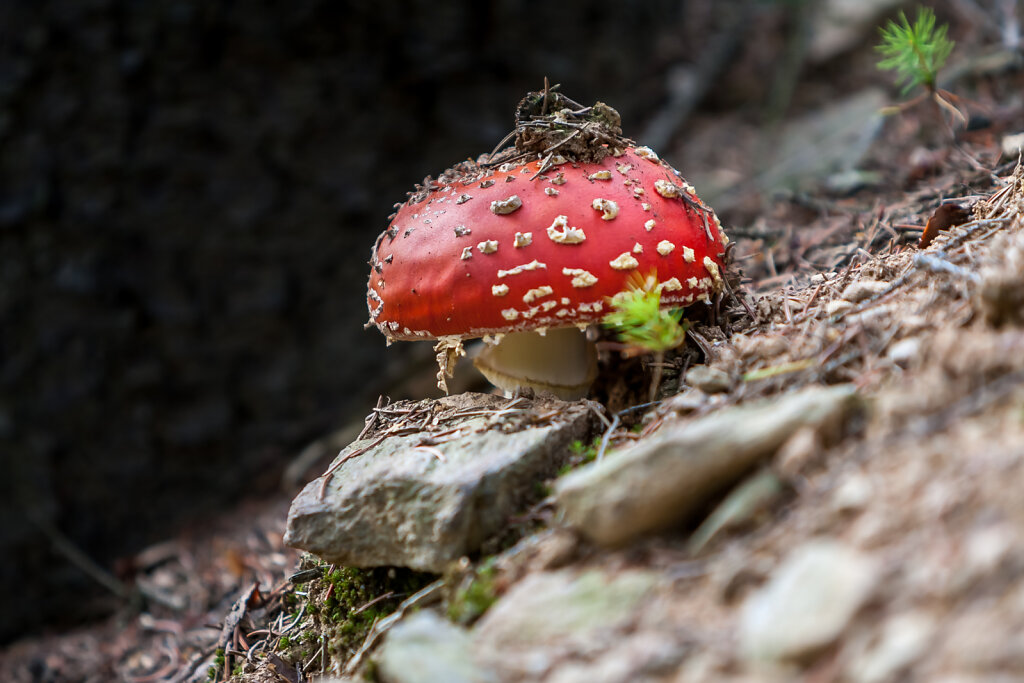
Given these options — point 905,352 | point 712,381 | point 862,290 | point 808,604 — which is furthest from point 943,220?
point 808,604

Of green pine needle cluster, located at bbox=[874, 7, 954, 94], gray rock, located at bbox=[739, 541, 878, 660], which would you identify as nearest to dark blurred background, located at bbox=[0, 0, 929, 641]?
green pine needle cluster, located at bbox=[874, 7, 954, 94]

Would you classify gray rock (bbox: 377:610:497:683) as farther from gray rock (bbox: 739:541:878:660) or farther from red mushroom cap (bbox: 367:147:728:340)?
red mushroom cap (bbox: 367:147:728:340)

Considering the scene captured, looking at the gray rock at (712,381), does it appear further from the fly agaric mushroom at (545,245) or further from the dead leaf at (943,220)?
the dead leaf at (943,220)

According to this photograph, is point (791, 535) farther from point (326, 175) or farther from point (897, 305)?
point (326, 175)

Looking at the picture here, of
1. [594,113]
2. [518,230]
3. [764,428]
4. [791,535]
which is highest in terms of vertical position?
[594,113]

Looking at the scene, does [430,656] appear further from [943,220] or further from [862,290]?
[943,220]

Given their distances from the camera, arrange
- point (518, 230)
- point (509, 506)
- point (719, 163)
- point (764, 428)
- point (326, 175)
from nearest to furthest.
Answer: point (764, 428)
point (509, 506)
point (518, 230)
point (326, 175)
point (719, 163)

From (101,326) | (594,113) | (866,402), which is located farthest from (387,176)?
(866,402)
